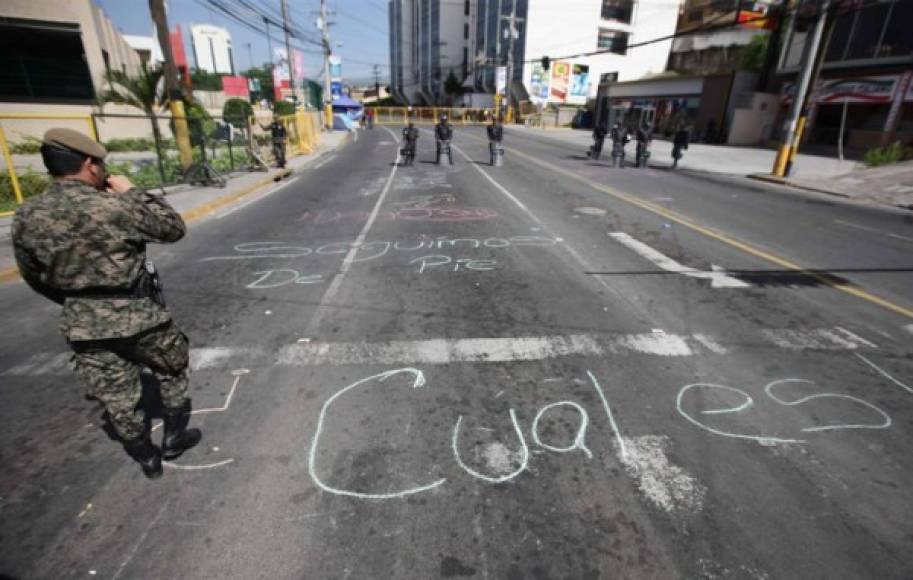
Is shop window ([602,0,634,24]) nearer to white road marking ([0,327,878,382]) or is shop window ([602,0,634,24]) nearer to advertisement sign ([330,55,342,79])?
advertisement sign ([330,55,342,79])

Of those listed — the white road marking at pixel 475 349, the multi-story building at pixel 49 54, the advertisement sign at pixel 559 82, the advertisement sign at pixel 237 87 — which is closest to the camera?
the white road marking at pixel 475 349

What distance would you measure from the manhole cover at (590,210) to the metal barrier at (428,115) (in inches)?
2034

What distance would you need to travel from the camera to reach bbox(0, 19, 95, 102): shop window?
20.4m

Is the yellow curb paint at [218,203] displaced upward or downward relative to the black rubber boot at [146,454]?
downward

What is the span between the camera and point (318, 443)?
3.15 meters

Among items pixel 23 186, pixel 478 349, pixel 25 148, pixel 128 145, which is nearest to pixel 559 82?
pixel 128 145

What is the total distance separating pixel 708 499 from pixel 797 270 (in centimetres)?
559

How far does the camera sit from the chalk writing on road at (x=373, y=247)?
290 inches

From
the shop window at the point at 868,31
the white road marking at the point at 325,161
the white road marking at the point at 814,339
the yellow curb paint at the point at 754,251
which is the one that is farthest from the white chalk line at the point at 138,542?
the shop window at the point at 868,31

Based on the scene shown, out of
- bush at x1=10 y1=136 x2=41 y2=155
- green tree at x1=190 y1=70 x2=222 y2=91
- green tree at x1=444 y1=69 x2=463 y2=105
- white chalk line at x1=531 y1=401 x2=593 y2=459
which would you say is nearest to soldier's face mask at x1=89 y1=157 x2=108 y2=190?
white chalk line at x1=531 y1=401 x2=593 y2=459

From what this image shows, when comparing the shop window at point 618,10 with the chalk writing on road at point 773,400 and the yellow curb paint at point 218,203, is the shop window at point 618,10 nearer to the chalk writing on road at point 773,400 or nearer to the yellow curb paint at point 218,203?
the yellow curb paint at point 218,203

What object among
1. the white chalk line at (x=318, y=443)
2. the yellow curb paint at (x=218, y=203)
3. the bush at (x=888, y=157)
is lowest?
the yellow curb paint at (x=218, y=203)

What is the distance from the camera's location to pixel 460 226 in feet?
30.1

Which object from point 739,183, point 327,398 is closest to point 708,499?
point 327,398
